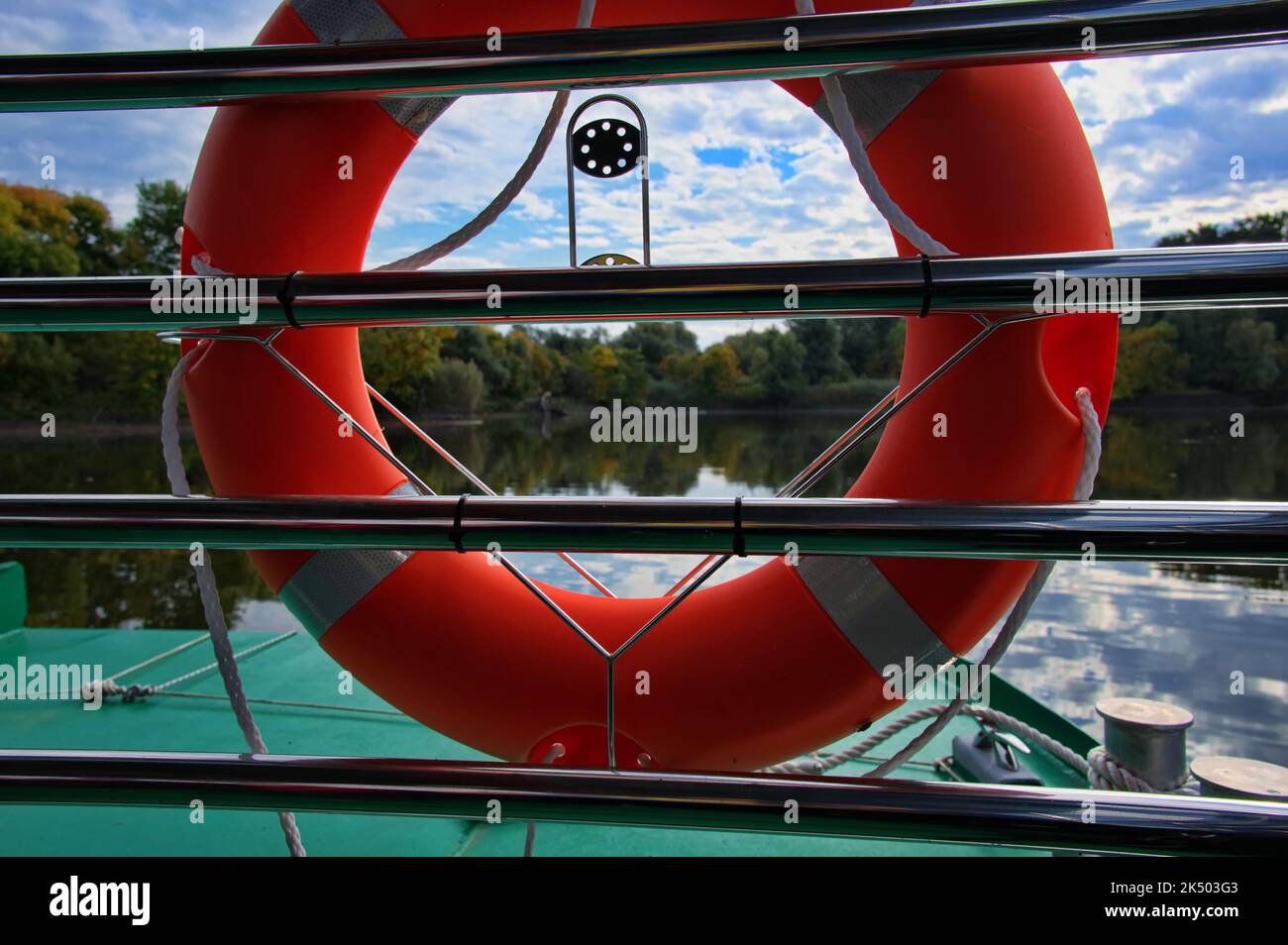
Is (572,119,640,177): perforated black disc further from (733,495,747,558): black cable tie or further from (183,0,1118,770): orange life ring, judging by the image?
(733,495,747,558): black cable tie

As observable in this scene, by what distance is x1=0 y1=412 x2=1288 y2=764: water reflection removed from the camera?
11.4 feet

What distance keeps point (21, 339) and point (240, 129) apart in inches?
546

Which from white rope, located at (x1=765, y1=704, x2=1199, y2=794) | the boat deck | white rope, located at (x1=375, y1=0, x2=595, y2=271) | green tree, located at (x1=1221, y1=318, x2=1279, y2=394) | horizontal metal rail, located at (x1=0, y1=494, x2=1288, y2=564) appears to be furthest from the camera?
green tree, located at (x1=1221, y1=318, x2=1279, y2=394)

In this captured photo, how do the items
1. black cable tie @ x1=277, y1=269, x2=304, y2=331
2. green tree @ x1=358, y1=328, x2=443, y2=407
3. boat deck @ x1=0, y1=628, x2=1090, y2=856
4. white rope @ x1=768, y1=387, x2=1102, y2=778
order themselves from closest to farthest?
black cable tie @ x1=277, y1=269, x2=304, y2=331
white rope @ x1=768, y1=387, x2=1102, y2=778
boat deck @ x1=0, y1=628, x2=1090, y2=856
green tree @ x1=358, y1=328, x2=443, y2=407

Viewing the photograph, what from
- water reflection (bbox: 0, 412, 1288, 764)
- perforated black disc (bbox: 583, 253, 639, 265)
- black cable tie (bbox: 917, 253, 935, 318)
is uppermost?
perforated black disc (bbox: 583, 253, 639, 265)

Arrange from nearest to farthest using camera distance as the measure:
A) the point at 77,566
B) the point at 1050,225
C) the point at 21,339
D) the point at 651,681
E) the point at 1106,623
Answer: the point at 1050,225
the point at 651,681
the point at 1106,623
the point at 77,566
the point at 21,339

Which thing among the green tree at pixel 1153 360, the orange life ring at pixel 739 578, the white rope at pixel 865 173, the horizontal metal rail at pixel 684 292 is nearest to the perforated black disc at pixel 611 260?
the horizontal metal rail at pixel 684 292

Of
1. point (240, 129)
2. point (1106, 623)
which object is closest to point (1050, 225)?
point (240, 129)

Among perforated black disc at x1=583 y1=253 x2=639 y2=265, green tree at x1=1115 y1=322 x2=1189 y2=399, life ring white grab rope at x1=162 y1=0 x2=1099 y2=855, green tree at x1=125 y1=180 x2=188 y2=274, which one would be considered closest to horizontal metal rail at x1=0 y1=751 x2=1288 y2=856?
life ring white grab rope at x1=162 y1=0 x2=1099 y2=855

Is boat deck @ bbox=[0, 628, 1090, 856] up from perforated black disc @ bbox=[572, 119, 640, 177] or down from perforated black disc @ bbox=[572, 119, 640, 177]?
down

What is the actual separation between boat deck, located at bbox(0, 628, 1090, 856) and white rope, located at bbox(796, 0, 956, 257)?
2.04 ft

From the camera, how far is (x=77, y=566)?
657 centimetres
